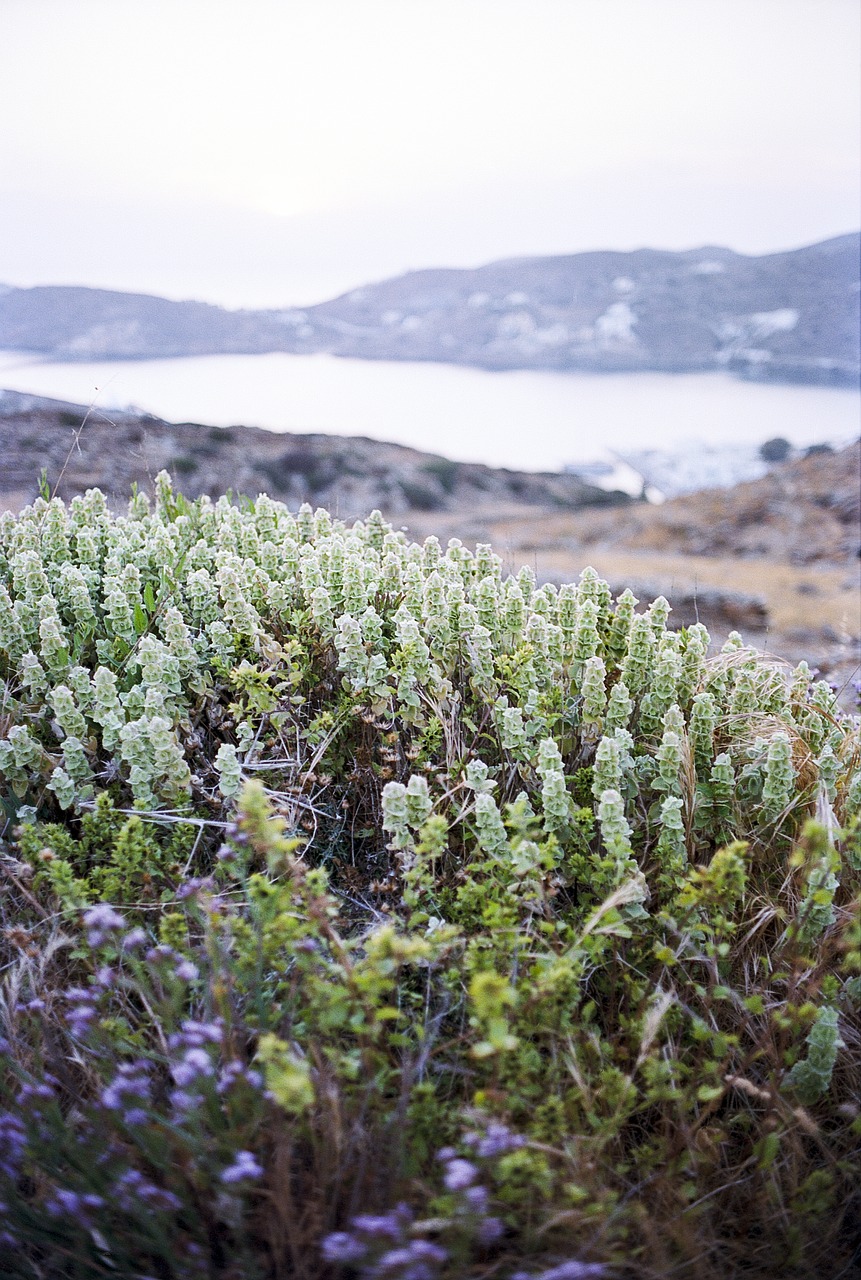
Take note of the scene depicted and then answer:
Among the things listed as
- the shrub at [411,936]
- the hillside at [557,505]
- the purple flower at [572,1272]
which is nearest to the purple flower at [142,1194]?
the shrub at [411,936]

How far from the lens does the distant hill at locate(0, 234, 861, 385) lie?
11477mm

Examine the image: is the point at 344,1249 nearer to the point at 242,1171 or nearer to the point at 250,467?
the point at 242,1171

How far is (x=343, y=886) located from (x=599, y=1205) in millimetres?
998

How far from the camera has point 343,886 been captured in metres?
2.05

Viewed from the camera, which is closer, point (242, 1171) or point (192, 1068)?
point (242, 1171)

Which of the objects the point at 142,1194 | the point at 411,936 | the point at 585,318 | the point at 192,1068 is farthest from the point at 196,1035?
the point at 585,318

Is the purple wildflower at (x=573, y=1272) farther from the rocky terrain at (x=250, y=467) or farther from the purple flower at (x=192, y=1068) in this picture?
the rocky terrain at (x=250, y=467)

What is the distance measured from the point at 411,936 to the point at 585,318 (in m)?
12.5

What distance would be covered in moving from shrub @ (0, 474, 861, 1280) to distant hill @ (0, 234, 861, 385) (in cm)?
956

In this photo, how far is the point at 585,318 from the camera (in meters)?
12.8

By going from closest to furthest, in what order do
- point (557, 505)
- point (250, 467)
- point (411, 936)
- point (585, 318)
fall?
point (411, 936)
point (250, 467)
point (557, 505)
point (585, 318)

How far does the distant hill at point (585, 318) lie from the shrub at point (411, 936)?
31.4 ft

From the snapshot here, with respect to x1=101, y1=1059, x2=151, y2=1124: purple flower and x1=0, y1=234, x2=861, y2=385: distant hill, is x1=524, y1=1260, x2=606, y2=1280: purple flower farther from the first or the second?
x1=0, y1=234, x2=861, y2=385: distant hill

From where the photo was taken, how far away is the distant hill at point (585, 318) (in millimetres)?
11477
